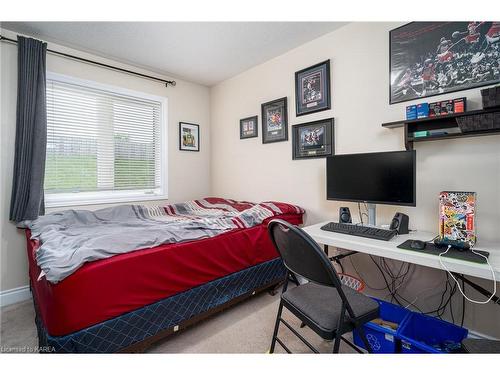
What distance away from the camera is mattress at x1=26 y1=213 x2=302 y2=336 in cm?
119

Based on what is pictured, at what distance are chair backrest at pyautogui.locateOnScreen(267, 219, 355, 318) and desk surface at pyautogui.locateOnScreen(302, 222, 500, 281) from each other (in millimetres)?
481

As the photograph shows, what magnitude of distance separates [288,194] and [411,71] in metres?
1.53

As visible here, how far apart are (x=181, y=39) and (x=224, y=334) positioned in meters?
2.59

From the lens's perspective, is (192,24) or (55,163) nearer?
(192,24)

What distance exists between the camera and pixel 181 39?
7.85 ft

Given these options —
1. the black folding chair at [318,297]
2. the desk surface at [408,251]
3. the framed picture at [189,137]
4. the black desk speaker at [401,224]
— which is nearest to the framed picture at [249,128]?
the framed picture at [189,137]

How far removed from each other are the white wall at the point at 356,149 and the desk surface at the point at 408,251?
32 cm

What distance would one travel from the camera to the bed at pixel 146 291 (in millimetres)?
1204

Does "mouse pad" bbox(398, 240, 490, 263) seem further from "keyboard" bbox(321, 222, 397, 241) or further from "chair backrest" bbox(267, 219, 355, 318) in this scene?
"chair backrest" bbox(267, 219, 355, 318)

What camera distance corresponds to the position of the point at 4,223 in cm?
223

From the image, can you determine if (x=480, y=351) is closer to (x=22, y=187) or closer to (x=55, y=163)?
(x=22, y=187)

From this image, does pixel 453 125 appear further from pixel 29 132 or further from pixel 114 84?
pixel 29 132
